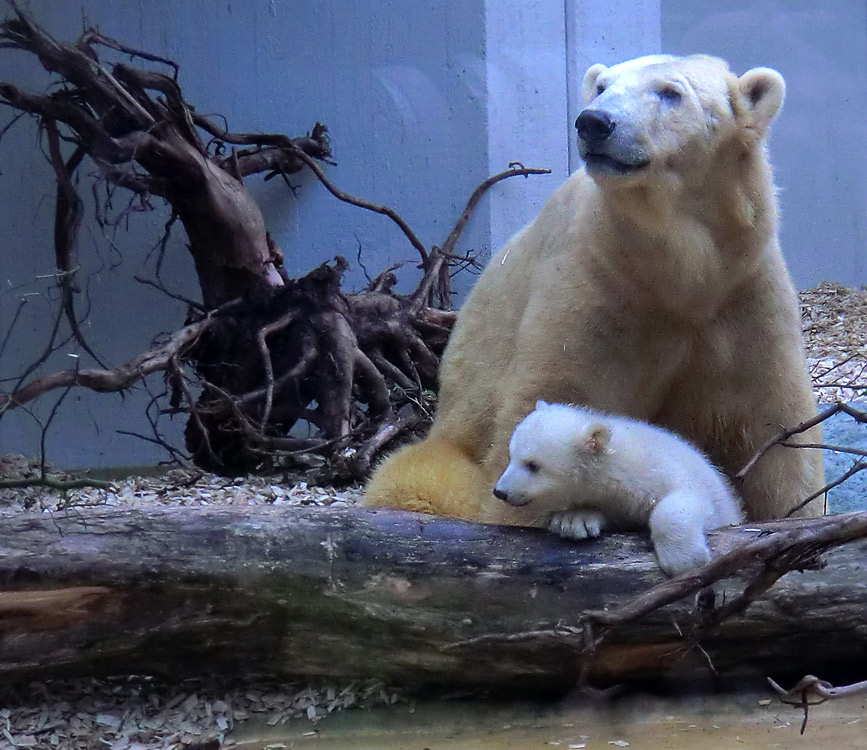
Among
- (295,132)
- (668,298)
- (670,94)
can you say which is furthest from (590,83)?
(295,132)

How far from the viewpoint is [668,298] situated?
2430mm

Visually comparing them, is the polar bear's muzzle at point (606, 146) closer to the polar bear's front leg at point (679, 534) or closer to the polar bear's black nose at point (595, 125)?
the polar bear's black nose at point (595, 125)

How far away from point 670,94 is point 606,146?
23 cm

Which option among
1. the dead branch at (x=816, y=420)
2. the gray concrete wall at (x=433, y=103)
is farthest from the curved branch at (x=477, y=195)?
the dead branch at (x=816, y=420)

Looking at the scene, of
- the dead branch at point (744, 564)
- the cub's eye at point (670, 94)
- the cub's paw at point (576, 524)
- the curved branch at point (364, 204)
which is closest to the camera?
the dead branch at point (744, 564)

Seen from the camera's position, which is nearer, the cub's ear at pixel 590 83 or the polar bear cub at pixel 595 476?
the polar bear cub at pixel 595 476

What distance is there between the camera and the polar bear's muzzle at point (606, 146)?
216 centimetres

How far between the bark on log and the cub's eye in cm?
100

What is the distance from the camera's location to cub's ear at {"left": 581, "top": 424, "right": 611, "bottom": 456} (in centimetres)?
212

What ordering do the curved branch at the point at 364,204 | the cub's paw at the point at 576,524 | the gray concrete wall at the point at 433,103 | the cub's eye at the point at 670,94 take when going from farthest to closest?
the curved branch at the point at 364,204
the gray concrete wall at the point at 433,103
the cub's eye at the point at 670,94
the cub's paw at the point at 576,524

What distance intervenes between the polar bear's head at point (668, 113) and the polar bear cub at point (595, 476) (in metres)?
0.59

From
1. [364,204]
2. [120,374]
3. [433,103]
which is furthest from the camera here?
[433,103]

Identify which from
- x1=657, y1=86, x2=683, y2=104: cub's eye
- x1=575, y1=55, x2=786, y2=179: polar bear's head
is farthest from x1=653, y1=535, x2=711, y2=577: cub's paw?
x1=657, y1=86, x2=683, y2=104: cub's eye

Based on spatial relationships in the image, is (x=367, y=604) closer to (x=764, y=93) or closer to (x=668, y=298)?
(x=668, y=298)
